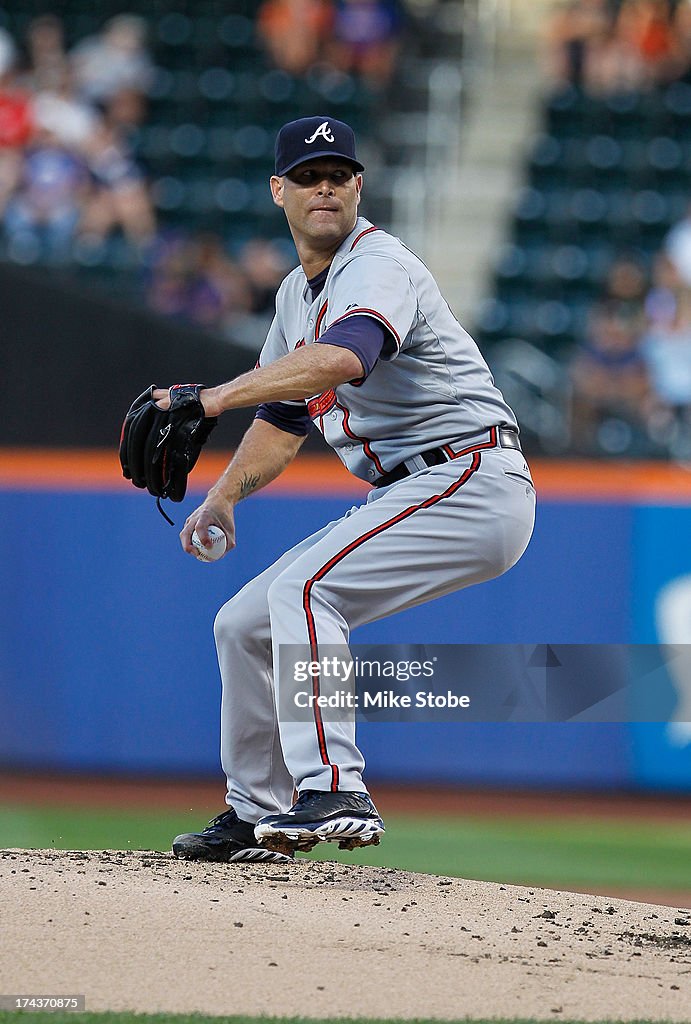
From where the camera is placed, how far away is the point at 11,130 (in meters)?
9.17

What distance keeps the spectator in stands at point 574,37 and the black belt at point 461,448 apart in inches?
264

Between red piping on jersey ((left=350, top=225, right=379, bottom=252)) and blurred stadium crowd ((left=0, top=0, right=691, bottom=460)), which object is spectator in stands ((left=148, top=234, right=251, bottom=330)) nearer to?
blurred stadium crowd ((left=0, top=0, right=691, bottom=460))

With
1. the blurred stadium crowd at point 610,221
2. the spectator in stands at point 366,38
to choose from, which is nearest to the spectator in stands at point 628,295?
the blurred stadium crowd at point 610,221

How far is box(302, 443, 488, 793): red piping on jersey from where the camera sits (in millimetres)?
3611

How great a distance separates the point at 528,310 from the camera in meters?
9.22

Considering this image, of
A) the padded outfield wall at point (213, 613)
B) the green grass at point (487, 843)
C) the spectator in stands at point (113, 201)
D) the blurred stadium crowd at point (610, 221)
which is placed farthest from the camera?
the spectator in stands at point (113, 201)

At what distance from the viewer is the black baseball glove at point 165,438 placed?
3.48m

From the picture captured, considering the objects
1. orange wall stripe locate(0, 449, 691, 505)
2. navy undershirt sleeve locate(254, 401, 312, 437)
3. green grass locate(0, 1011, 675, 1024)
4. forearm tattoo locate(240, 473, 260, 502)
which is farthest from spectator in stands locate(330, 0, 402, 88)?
green grass locate(0, 1011, 675, 1024)

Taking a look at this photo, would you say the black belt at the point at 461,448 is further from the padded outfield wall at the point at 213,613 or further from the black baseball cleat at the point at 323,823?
the padded outfield wall at the point at 213,613

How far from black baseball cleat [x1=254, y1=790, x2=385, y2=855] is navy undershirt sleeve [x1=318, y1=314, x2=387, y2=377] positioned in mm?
1009

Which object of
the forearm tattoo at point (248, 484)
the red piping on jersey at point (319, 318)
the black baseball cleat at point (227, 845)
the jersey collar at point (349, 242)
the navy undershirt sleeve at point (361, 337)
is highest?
the jersey collar at point (349, 242)

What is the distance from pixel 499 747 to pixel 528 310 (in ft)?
11.5

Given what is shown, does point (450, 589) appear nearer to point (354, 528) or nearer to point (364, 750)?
point (354, 528)

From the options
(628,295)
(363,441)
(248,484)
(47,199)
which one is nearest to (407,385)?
(363,441)
